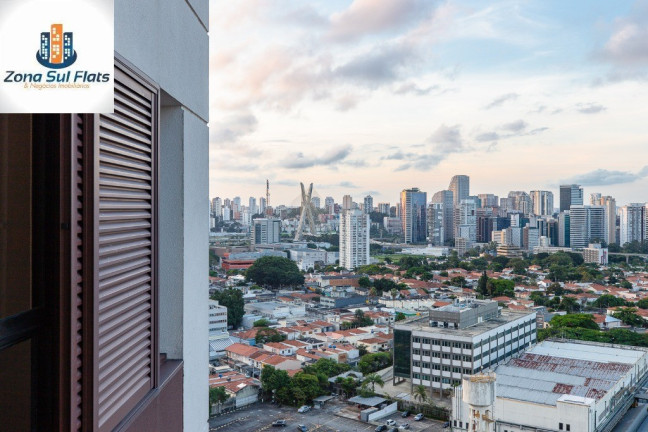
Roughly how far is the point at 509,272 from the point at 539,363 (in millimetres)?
16840

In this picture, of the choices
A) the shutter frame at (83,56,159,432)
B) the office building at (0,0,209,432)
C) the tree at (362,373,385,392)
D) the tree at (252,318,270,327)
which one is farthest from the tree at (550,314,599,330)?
the shutter frame at (83,56,159,432)

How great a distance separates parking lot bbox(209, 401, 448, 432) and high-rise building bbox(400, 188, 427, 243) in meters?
33.2

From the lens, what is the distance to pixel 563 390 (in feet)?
24.2

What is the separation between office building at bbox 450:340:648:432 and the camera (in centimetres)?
659

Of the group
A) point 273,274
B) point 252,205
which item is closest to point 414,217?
point 252,205

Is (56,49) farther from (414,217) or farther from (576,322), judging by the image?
(414,217)

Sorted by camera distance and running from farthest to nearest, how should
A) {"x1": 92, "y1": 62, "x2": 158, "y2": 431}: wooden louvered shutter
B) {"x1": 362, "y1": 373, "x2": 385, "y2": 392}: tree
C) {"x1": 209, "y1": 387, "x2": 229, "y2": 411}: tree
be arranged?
1. {"x1": 362, "y1": 373, "x2": 385, "y2": 392}: tree
2. {"x1": 209, "y1": 387, "x2": 229, "y2": 411}: tree
3. {"x1": 92, "y1": 62, "x2": 158, "y2": 431}: wooden louvered shutter

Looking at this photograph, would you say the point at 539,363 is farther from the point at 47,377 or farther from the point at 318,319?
the point at 47,377

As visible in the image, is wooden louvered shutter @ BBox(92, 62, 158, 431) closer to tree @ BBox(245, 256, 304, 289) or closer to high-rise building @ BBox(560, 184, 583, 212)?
tree @ BBox(245, 256, 304, 289)

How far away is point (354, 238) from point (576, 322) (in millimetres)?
15285

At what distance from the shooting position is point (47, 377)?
20.9 inches

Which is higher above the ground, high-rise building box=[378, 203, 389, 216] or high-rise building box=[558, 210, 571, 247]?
high-rise building box=[378, 203, 389, 216]

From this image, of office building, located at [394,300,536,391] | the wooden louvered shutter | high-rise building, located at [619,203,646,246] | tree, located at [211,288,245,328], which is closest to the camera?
the wooden louvered shutter

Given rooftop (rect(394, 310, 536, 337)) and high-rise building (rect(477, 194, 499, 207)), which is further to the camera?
high-rise building (rect(477, 194, 499, 207))
